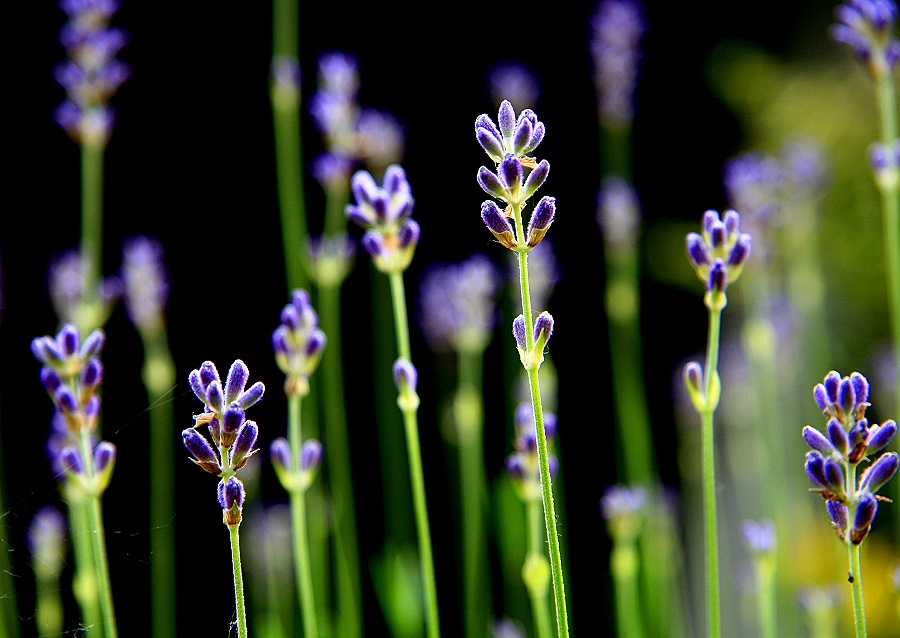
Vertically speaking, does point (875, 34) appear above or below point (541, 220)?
above

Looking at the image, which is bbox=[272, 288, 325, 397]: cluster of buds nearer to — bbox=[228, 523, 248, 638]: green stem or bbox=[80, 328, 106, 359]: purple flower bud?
bbox=[80, 328, 106, 359]: purple flower bud

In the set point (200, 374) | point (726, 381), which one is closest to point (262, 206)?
point (726, 381)

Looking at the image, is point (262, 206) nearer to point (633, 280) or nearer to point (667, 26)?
point (633, 280)

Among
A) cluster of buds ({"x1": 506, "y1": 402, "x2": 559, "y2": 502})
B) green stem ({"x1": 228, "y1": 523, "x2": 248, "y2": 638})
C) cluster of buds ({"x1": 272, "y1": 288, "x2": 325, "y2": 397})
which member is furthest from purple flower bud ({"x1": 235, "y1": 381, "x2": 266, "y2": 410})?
cluster of buds ({"x1": 506, "y1": 402, "x2": 559, "y2": 502})

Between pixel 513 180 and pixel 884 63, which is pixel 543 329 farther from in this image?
pixel 884 63

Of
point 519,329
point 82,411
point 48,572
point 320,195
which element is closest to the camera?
point 519,329

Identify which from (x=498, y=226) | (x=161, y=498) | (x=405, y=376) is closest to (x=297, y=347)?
(x=405, y=376)

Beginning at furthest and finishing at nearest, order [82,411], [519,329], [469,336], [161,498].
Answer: [161,498]
[469,336]
[82,411]
[519,329]
